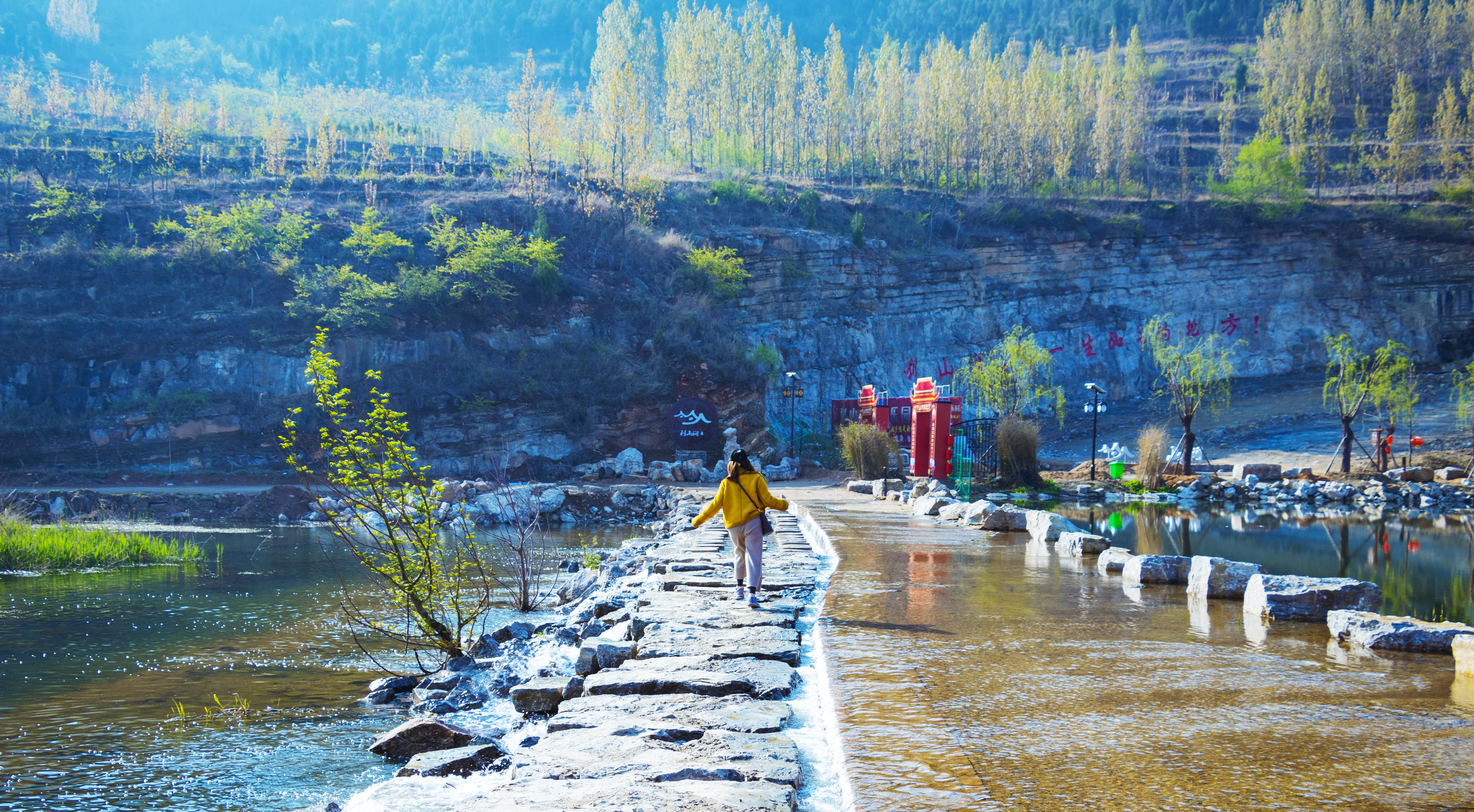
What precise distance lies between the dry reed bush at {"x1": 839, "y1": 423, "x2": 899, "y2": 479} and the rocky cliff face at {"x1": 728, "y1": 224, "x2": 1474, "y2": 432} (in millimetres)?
17465

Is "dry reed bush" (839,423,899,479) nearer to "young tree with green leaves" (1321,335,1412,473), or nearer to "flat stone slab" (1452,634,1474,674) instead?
"young tree with green leaves" (1321,335,1412,473)

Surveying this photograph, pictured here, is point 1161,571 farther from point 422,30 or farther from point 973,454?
point 422,30

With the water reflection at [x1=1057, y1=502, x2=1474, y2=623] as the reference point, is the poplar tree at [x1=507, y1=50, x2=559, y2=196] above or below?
above

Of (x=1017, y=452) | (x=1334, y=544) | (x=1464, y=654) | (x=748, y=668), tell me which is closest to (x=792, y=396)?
(x=1017, y=452)

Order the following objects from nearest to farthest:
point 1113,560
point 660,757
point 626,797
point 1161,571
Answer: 1. point 626,797
2. point 660,757
3. point 1161,571
4. point 1113,560

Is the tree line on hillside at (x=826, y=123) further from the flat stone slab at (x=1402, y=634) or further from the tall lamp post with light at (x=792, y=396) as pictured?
the flat stone slab at (x=1402, y=634)

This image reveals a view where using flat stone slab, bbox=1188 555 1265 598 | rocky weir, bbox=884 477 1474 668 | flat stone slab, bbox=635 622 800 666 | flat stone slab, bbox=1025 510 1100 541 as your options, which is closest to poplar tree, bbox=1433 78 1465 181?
rocky weir, bbox=884 477 1474 668

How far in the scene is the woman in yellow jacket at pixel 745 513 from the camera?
7141mm

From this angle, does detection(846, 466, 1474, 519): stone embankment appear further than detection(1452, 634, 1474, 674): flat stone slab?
Yes

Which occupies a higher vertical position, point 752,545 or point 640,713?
point 752,545

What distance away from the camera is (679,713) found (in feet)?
13.7

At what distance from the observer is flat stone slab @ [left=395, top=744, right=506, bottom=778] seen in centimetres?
436

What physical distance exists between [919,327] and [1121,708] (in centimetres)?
4107

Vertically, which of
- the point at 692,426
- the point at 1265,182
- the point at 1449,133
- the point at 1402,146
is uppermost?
the point at 1449,133
